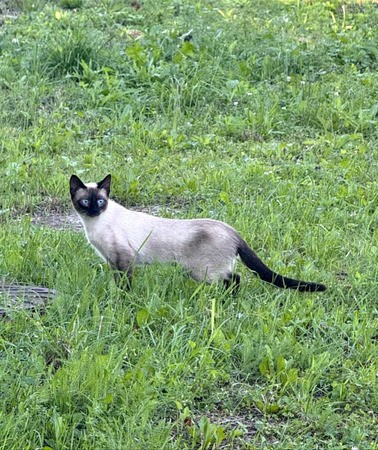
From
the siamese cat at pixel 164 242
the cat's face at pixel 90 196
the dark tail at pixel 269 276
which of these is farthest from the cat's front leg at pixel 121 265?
the dark tail at pixel 269 276

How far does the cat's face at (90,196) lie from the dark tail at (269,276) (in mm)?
849

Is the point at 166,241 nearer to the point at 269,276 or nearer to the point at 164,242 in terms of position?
the point at 164,242

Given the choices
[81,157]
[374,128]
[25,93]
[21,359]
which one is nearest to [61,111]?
[25,93]

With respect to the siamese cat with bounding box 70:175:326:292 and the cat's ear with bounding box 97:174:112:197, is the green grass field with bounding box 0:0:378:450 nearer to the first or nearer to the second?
the siamese cat with bounding box 70:175:326:292

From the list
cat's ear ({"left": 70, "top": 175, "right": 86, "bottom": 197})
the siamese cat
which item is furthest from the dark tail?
cat's ear ({"left": 70, "top": 175, "right": 86, "bottom": 197})

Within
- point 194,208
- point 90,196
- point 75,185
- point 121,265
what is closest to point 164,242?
point 121,265

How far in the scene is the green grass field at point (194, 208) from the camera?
399cm

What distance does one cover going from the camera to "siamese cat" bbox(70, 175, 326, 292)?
5.06 meters

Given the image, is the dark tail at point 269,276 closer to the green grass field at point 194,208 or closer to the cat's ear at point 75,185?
the green grass field at point 194,208

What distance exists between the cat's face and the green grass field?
31 centimetres

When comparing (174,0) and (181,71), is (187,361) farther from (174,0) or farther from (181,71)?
(174,0)

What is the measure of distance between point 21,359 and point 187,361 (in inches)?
31.0

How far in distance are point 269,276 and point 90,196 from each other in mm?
1132

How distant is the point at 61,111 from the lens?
8.16 metres
